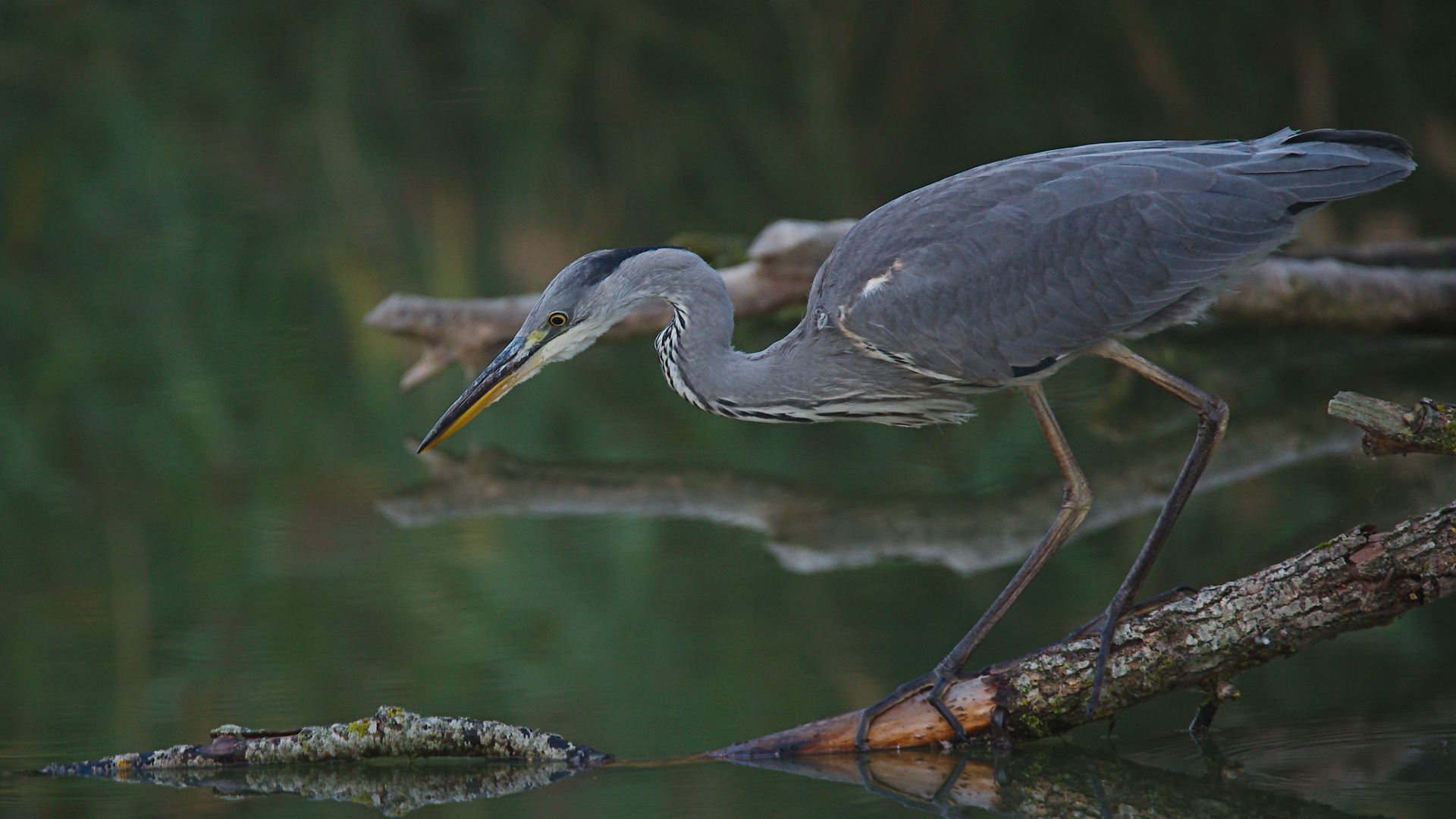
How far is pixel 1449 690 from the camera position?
12.9ft

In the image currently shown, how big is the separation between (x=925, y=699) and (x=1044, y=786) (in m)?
0.44

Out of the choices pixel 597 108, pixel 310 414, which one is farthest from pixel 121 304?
pixel 597 108

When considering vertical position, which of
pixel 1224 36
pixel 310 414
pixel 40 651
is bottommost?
pixel 40 651

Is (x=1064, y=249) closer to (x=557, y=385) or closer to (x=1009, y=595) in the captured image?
(x=1009, y=595)

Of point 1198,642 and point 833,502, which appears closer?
point 1198,642

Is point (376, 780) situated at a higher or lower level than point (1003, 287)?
lower

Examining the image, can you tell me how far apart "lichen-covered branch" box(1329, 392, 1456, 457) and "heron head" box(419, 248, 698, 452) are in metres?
1.96

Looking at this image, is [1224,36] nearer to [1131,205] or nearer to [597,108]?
[597,108]

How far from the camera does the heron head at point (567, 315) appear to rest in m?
4.20

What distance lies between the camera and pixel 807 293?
7.37m

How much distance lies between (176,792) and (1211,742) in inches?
108

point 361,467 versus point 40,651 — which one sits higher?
point 361,467

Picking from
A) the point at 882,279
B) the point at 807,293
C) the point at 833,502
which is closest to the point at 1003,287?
the point at 882,279

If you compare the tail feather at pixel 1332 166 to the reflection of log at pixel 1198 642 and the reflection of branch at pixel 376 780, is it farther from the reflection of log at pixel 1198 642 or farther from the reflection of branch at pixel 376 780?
the reflection of branch at pixel 376 780
